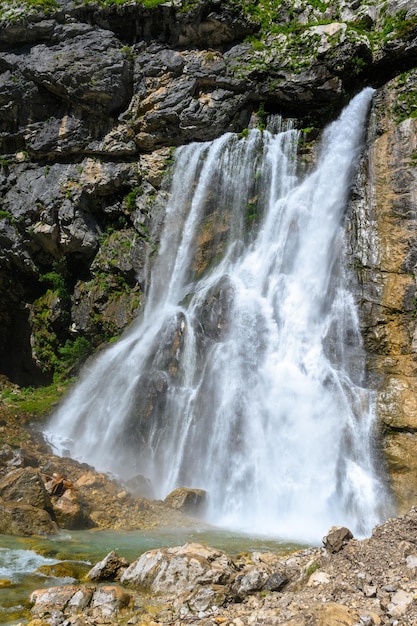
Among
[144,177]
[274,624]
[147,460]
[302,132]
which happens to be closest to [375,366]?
[147,460]

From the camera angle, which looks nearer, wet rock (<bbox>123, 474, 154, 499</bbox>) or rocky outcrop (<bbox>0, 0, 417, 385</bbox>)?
wet rock (<bbox>123, 474, 154, 499</bbox>)

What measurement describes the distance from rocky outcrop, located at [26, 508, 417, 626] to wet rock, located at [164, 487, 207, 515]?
16.5 feet

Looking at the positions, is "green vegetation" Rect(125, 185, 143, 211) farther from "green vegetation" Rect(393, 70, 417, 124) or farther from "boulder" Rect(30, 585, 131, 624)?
"boulder" Rect(30, 585, 131, 624)

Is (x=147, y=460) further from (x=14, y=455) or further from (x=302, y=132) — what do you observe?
(x=302, y=132)

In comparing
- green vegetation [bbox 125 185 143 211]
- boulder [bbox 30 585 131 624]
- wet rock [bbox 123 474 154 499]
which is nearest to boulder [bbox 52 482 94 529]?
wet rock [bbox 123 474 154 499]

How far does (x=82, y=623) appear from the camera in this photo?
5.10 meters

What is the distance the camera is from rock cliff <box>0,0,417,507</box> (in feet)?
71.5

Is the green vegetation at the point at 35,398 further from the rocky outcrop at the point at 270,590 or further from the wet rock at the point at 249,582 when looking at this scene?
the wet rock at the point at 249,582

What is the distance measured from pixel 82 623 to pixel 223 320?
12.1 meters

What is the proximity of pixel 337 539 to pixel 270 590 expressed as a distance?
1.01 meters

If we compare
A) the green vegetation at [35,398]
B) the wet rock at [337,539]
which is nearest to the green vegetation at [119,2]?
the green vegetation at [35,398]

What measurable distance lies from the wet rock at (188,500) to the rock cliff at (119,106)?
1139 centimetres

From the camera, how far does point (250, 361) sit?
15.5 m

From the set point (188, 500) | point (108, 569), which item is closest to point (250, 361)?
point (188, 500)
